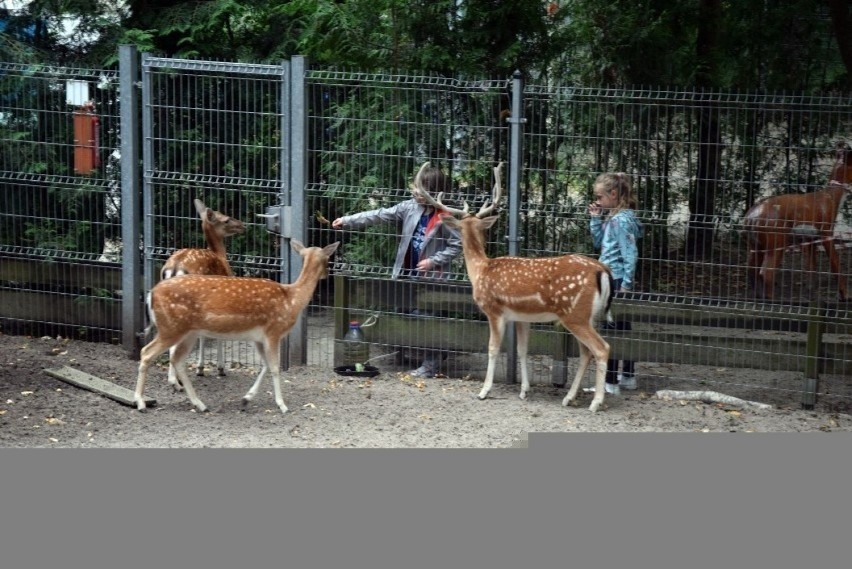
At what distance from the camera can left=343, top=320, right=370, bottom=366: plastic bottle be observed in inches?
408

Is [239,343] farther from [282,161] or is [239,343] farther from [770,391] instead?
[770,391]

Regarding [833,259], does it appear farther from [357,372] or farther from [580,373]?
[357,372]

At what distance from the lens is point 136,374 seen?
399 inches

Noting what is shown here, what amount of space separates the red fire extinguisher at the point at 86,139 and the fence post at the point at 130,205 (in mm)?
427

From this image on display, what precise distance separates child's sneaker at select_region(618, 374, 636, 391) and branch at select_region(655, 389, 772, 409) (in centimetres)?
22


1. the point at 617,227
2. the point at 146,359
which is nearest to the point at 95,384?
the point at 146,359

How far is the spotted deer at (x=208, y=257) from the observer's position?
959 cm

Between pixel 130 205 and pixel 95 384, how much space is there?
69.5 inches

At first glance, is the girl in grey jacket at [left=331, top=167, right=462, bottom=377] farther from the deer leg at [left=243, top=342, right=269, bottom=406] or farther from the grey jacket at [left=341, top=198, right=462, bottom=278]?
the deer leg at [left=243, top=342, right=269, bottom=406]

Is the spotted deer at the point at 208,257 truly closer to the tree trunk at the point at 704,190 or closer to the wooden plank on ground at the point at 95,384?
the wooden plank on ground at the point at 95,384

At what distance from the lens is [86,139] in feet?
35.3

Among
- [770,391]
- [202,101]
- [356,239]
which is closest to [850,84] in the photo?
[770,391]

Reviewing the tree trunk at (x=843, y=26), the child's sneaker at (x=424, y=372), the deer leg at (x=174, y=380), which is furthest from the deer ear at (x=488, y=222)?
the tree trunk at (x=843, y=26)

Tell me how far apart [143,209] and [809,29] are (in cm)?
644
